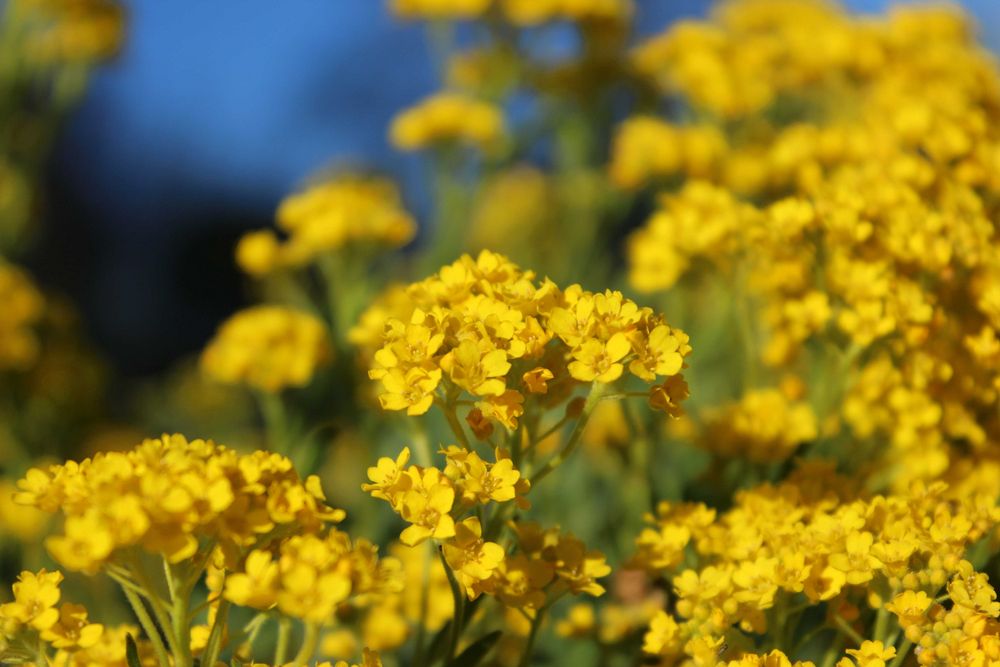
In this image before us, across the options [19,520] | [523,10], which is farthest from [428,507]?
[523,10]

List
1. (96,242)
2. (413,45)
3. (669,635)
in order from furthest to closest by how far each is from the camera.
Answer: (413,45), (96,242), (669,635)

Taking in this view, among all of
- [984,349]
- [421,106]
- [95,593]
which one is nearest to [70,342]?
[95,593]

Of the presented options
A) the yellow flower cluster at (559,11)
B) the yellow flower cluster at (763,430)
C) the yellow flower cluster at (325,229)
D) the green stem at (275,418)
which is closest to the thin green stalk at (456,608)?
the yellow flower cluster at (763,430)

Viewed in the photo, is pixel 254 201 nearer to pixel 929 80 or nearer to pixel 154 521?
pixel 929 80

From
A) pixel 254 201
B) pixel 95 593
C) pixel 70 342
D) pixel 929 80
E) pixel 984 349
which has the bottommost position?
pixel 254 201

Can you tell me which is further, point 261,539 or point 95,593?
point 95,593

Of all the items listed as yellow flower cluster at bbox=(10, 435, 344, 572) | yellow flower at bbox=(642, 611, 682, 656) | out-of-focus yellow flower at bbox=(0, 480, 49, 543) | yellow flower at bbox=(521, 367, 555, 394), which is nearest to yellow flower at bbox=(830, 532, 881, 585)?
yellow flower at bbox=(642, 611, 682, 656)

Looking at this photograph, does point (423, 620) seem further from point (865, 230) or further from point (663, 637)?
point (865, 230)
